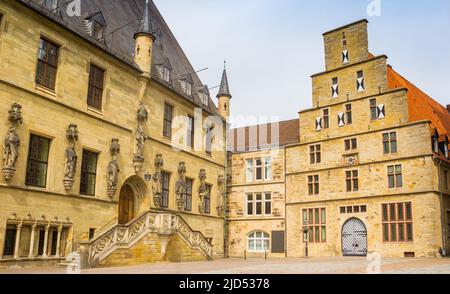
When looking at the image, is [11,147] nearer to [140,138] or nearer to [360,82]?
[140,138]

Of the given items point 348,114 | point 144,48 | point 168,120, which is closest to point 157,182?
point 168,120

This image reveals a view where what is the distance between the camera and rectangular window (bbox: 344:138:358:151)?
27.9 meters

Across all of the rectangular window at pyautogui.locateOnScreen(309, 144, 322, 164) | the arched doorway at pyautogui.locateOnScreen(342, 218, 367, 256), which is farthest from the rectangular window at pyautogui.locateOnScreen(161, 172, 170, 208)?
the arched doorway at pyautogui.locateOnScreen(342, 218, 367, 256)

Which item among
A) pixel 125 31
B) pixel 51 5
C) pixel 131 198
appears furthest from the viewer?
pixel 125 31

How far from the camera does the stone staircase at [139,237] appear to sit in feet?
55.5

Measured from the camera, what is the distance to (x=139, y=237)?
19656 millimetres

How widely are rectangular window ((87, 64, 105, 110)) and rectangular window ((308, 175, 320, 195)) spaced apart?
47.7 ft

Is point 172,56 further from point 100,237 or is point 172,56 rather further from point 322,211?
point 100,237

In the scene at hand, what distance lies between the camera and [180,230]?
22.3 m

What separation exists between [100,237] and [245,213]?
51.7 ft

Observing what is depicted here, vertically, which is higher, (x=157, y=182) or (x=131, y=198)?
(x=157, y=182)

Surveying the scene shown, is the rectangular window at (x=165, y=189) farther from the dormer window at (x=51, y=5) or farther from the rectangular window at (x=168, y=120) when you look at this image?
the dormer window at (x=51, y=5)

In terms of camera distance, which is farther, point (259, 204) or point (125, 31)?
point (259, 204)

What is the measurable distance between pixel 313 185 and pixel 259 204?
4257 mm
